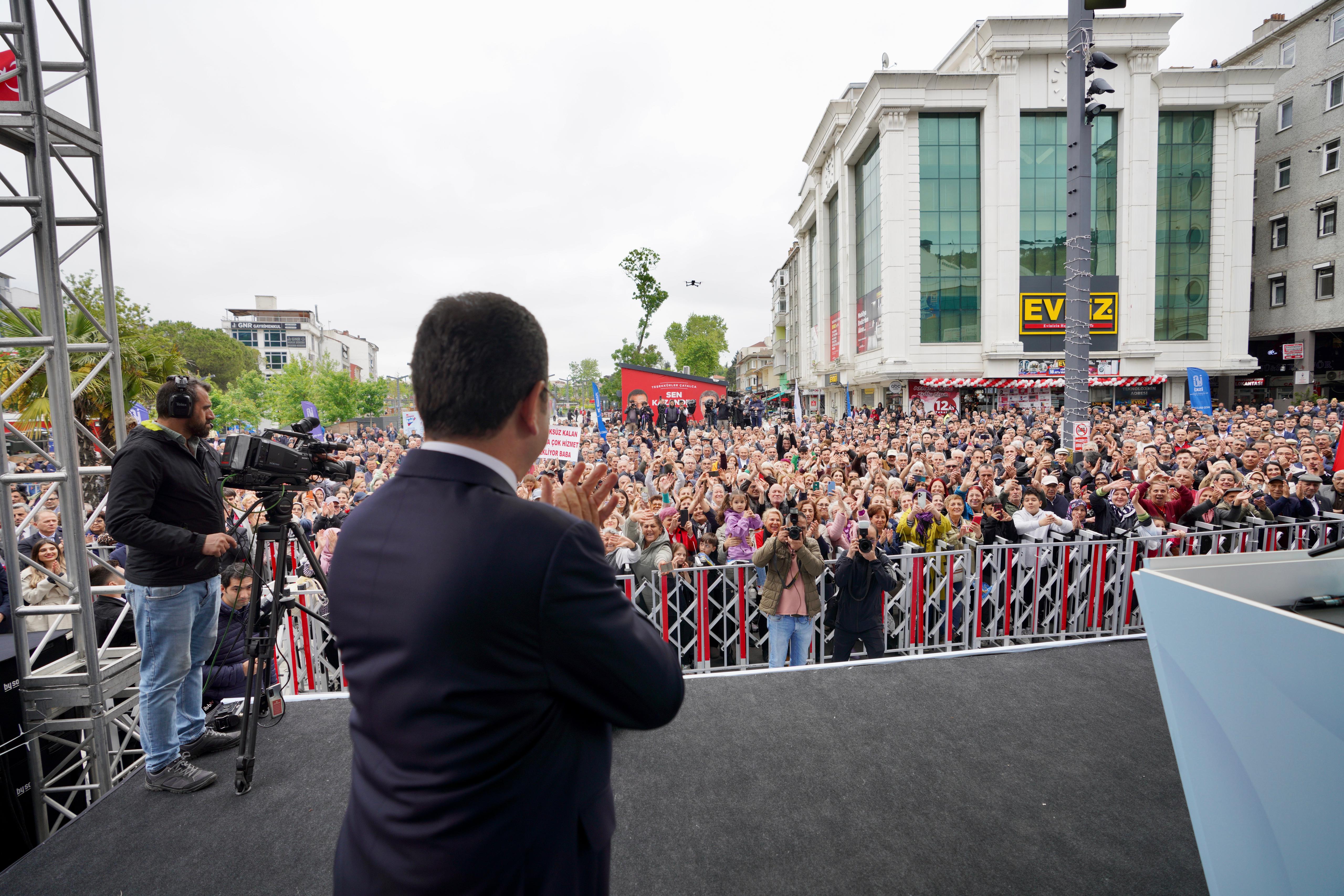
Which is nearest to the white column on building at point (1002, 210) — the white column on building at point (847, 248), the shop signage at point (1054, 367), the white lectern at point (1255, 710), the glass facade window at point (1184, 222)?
the shop signage at point (1054, 367)

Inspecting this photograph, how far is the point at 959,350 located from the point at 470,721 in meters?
33.5

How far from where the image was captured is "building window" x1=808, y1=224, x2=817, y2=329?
48.1 m

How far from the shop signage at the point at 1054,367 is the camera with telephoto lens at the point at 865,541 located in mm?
28803

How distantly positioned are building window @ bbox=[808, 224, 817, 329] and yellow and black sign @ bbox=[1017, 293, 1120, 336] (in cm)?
1922

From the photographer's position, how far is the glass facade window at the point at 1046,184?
29797 millimetres

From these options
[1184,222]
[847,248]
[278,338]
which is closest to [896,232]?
[847,248]

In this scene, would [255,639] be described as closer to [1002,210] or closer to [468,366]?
[468,366]

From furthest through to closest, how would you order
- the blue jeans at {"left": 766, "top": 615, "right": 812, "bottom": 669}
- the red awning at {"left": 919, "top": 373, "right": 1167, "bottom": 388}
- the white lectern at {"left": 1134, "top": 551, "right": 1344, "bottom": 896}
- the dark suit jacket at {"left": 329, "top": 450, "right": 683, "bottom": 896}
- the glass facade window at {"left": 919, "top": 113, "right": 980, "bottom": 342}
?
the glass facade window at {"left": 919, "top": 113, "right": 980, "bottom": 342} → the red awning at {"left": 919, "top": 373, "right": 1167, "bottom": 388} → the blue jeans at {"left": 766, "top": 615, "right": 812, "bottom": 669} → the white lectern at {"left": 1134, "top": 551, "right": 1344, "bottom": 896} → the dark suit jacket at {"left": 329, "top": 450, "right": 683, "bottom": 896}

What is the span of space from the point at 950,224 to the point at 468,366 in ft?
114

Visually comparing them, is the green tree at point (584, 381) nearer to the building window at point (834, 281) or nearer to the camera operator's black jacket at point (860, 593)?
the building window at point (834, 281)

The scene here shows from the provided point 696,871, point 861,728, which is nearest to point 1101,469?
point 861,728

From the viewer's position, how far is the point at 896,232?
3088 centimetres

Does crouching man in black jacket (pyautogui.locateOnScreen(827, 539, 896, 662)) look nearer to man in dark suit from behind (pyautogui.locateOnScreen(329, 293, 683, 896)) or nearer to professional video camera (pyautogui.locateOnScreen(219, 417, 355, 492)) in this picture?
professional video camera (pyautogui.locateOnScreen(219, 417, 355, 492))

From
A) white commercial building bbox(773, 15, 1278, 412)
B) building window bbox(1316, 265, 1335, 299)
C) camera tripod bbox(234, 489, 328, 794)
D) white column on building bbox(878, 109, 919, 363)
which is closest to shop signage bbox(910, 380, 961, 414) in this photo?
white commercial building bbox(773, 15, 1278, 412)
